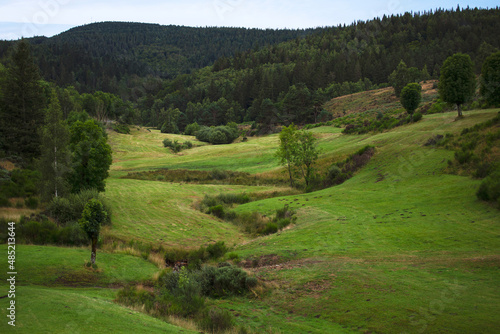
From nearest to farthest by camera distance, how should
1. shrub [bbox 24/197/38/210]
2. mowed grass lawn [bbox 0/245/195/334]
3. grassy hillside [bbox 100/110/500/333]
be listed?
mowed grass lawn [bbox 0/245/195/334], grassy hillside [bbox 100/110/500/333], shrub [bbox 24/197/38/210]

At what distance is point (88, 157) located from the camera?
1254 inches

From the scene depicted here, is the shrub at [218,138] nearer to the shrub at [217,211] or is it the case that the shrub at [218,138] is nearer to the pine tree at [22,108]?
the pine tree at [22,108]

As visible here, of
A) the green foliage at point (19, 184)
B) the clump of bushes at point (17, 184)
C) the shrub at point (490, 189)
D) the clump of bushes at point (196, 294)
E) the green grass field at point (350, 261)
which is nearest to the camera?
the green grass field at point (350, 261)

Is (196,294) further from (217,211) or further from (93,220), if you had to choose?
(217,211)

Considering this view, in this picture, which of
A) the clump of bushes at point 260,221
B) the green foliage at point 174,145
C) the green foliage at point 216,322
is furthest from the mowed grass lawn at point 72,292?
the green foliage at point 174,145

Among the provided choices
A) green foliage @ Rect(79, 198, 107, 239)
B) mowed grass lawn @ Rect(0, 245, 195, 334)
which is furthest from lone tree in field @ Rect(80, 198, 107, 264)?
mowed grass lawn @ Rect(0, 245, 195, 334)

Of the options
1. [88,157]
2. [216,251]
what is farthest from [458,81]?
[88,157]

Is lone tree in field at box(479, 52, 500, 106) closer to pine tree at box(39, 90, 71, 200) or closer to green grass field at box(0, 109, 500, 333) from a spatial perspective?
green grass field at box(0, 109, 500, 333)

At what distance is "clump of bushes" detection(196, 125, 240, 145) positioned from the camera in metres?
103

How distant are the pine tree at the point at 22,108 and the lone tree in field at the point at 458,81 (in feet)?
169

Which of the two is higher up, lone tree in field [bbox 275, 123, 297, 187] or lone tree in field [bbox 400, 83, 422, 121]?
lone tree in field [bbox 400, 83, 422, 121]

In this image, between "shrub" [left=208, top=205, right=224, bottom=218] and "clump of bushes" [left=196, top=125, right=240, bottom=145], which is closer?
"shrub" [left=208, top=205, right=224, bottom=218]

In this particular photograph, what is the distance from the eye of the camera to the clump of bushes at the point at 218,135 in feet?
338

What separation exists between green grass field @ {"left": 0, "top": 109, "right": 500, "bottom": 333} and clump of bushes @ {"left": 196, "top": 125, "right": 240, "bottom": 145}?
2802 inches
